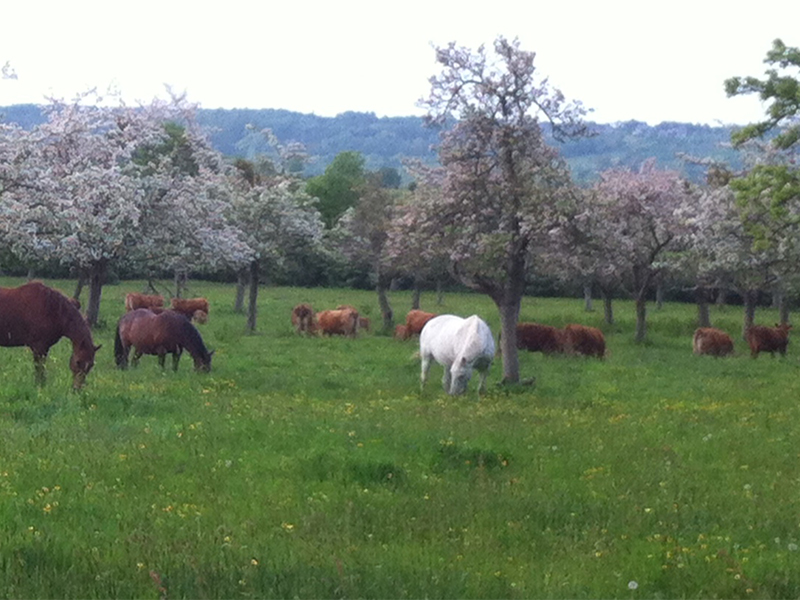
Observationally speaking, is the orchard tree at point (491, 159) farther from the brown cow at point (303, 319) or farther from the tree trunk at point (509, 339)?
the brown cow at point (303, 319)

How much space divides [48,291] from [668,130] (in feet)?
556

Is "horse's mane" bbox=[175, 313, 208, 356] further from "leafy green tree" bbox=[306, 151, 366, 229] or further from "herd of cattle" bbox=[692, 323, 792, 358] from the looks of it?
"leafy green tree" bbox=[306, 151, 366, 229]

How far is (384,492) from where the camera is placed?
10117 mm

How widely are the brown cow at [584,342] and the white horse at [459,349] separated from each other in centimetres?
1195

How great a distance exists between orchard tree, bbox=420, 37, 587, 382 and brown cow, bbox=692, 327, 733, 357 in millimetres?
14612

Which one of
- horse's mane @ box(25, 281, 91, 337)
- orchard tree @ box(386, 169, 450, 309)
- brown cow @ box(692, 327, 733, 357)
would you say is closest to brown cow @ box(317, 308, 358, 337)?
brown cow @ box(692, 327, 733, 357)

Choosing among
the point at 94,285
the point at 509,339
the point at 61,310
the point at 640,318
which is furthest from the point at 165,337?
the point at 640,318

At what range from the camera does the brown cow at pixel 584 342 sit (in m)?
33.4

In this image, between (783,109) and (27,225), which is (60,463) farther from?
(783,109)

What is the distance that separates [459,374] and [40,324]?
26.7 ft

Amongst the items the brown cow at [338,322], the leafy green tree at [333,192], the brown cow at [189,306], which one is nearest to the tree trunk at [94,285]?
the brown cow at [189,306]

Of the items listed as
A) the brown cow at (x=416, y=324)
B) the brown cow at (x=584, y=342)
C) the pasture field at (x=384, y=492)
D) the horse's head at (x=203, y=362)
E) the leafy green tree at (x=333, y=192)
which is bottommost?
the brown cow at (x=416, y=324)

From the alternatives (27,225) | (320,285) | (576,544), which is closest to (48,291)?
(27,225)

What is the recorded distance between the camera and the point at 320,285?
83.1 m
